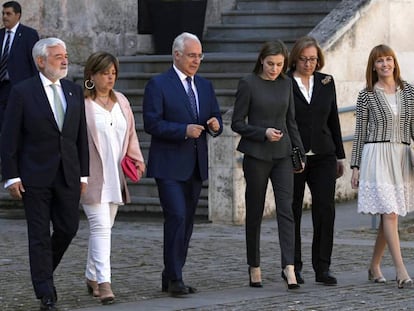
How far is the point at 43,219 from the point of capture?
31.2 ft

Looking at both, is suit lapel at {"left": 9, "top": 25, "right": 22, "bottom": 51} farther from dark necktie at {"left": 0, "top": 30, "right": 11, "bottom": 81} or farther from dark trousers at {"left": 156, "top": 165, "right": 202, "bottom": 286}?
dark trousers at {"left": 156, "top": 165, "right": 202, "bottom": 286}

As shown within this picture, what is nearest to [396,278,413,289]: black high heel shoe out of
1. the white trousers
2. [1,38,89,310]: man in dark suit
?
the white trousers

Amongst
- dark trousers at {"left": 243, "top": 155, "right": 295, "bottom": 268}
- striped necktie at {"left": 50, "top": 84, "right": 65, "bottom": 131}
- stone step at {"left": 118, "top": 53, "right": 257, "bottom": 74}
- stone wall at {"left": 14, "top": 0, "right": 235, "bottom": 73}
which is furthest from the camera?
stone wall at {"left": 14, "top": 0, "right": 235, "bottom": 73}

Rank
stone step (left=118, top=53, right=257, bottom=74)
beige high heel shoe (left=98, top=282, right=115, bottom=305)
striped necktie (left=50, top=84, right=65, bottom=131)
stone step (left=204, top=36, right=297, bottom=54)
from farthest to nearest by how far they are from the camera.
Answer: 1. stone step (left=204, top=36, right=297, bottom=54)
2. stone step (left=118, top=53, right=257, bottom=74)
3. beige high heel shoe (left=98, top=282, right=115, bottom=305)
4. striped necktie (left=50, top=84, right=65, bottom=131)

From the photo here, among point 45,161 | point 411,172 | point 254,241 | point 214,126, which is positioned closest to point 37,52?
point 45,161

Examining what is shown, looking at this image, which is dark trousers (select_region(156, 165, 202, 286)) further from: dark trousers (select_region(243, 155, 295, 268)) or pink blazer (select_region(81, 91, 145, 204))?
dark trousers (select_region(243, 155, 295, 268))

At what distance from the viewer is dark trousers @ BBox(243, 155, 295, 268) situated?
1075 cm

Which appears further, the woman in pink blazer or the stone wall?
the stone wall

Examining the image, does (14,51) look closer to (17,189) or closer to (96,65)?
(96,65)

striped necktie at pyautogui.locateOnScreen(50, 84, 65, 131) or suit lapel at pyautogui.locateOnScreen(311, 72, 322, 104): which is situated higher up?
suit lapel at pyautogui.locateOnScreen(311, 72, 322, 104)

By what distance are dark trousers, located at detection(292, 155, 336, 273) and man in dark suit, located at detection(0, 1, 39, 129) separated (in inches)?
197

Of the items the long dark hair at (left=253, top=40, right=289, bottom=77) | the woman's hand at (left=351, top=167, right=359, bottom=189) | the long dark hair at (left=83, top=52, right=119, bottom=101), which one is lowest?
the woman's hand at (left=351, top=167, right=359, bottom=189)

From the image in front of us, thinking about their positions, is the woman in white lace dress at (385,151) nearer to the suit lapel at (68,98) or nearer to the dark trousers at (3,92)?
the suit lapel at (68,98)

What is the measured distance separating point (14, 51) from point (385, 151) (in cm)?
567
